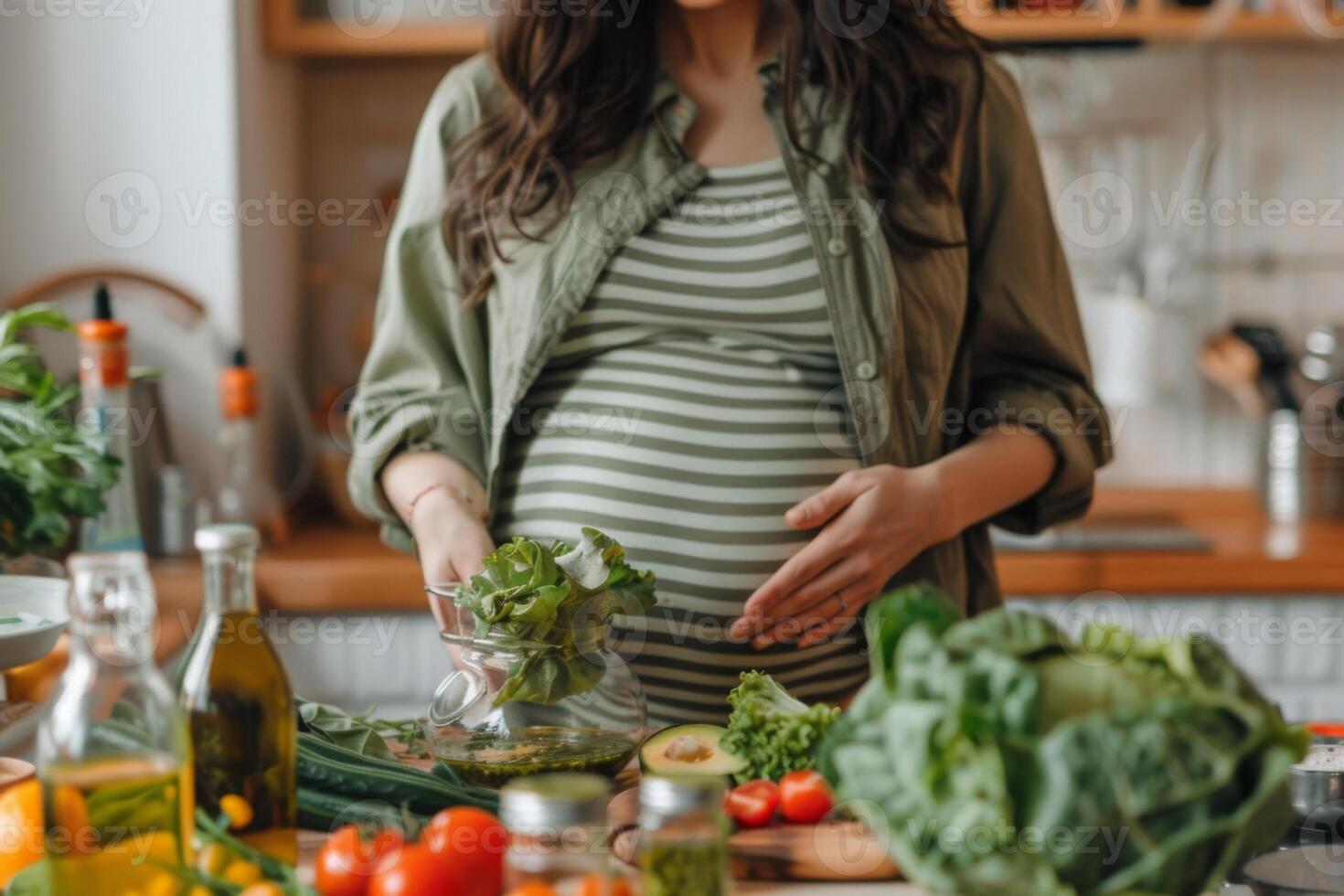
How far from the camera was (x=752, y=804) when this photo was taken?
79 cm

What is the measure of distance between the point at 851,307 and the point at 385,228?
1.55 meters

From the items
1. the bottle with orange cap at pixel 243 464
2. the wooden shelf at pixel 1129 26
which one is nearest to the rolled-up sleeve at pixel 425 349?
the bottle with orange cap at pixel 243 464

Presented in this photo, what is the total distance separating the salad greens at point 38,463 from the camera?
1.11m

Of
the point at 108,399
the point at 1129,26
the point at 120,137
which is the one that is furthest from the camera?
the point at 1129,26

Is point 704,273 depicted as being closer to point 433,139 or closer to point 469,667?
point 433,139

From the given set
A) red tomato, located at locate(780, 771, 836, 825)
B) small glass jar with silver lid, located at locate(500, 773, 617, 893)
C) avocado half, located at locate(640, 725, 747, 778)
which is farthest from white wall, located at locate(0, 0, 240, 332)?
small glass jar with silver lid, located at locate(500, 773, 617, 893)

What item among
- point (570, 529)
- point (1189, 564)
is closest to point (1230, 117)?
point (1189, 564)

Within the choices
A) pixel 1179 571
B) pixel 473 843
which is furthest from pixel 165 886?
pixel 1179 571

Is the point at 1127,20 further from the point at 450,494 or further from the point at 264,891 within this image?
the point at 264,891

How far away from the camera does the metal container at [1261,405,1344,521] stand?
2.27m

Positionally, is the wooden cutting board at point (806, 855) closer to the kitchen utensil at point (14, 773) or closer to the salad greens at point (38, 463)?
the kitchen utensil at point (14, 773)

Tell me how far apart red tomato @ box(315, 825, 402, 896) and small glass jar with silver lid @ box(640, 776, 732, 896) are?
0.14m

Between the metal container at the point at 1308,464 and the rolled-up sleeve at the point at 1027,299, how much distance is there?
120 centimetres

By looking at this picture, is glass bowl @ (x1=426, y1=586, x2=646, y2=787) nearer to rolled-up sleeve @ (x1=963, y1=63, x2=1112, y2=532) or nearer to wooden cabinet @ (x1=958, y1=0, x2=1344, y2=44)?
rolled-up sleeve @ (x1=963, y1=63, x2=1112, y2=532)
